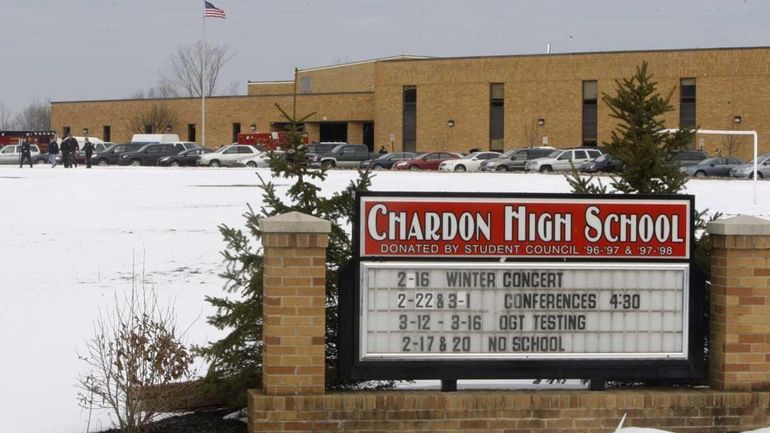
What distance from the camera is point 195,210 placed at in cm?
2628

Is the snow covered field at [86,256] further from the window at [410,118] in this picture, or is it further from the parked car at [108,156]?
the window at [410,118]

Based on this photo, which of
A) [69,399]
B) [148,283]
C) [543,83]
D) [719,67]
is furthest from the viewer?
[543,83]

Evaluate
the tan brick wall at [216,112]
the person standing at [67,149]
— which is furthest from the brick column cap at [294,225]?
the tan brick wall at [216,112]

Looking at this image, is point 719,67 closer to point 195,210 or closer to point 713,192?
point 713,192

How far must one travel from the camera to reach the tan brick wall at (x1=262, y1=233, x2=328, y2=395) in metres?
8.40

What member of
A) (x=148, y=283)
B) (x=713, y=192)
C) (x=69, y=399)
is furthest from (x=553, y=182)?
(x=69, y=399)

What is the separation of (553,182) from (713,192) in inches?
228

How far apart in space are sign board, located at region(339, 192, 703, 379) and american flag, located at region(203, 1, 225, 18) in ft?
197

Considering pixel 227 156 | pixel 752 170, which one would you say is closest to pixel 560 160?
pixel 752 170

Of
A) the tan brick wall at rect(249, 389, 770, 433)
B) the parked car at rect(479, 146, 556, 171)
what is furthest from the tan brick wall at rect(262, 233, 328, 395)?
the parked car at rect(479, 146, 556, 171)

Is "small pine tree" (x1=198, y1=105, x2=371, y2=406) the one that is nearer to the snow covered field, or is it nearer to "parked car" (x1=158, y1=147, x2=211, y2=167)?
the snow covered field

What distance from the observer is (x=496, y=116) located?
80375 millimetres

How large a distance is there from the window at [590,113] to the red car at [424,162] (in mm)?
12216

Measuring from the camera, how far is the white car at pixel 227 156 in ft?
209
